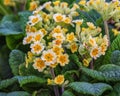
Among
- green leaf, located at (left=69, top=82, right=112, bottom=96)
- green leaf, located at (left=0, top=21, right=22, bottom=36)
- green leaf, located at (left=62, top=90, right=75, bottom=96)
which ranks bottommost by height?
green leaf, located at (left=62, top=90, right=75, bottom=96)

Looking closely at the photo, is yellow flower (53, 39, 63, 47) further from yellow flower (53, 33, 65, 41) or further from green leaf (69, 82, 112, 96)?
green leaf (69, 82, 112, 96)

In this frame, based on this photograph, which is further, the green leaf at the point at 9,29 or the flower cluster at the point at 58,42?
the green leaf at the point at 9,29

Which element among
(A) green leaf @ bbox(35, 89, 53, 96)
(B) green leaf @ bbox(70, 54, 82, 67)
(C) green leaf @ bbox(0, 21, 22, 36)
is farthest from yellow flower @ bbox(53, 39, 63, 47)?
(C) green leaf @ bbox(0, 21, 22, 36)

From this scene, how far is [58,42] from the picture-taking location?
153cm

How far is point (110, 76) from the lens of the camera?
59.3 inches

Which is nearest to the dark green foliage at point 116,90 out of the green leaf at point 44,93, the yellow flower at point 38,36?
the green leaf at point 44,93

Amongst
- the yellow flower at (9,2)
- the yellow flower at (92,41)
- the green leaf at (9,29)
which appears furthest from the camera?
the yellow flower at (9,2)

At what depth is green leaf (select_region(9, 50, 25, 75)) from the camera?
1749 mm

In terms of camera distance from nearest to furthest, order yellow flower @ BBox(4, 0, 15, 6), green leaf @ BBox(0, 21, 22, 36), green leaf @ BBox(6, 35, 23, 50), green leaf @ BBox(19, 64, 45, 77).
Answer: green leaf @ BBox(19, 64, 45, 77), green leaf @ BBox(0, 21, 22, 36), green leaf @ BBox(6, 35, 23, 50), yellow flower @ BBox(4, 0, 15, 6)

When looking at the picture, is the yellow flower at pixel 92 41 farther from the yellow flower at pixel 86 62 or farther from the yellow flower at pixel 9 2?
the yellow flower at pixel 9 2

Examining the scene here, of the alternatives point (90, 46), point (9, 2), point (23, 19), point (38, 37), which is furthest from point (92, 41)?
point (9, 2)

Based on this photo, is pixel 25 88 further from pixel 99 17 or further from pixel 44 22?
pixel 99 17

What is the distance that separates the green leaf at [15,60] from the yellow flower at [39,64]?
0.78 feet

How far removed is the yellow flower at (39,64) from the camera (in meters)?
1.52
